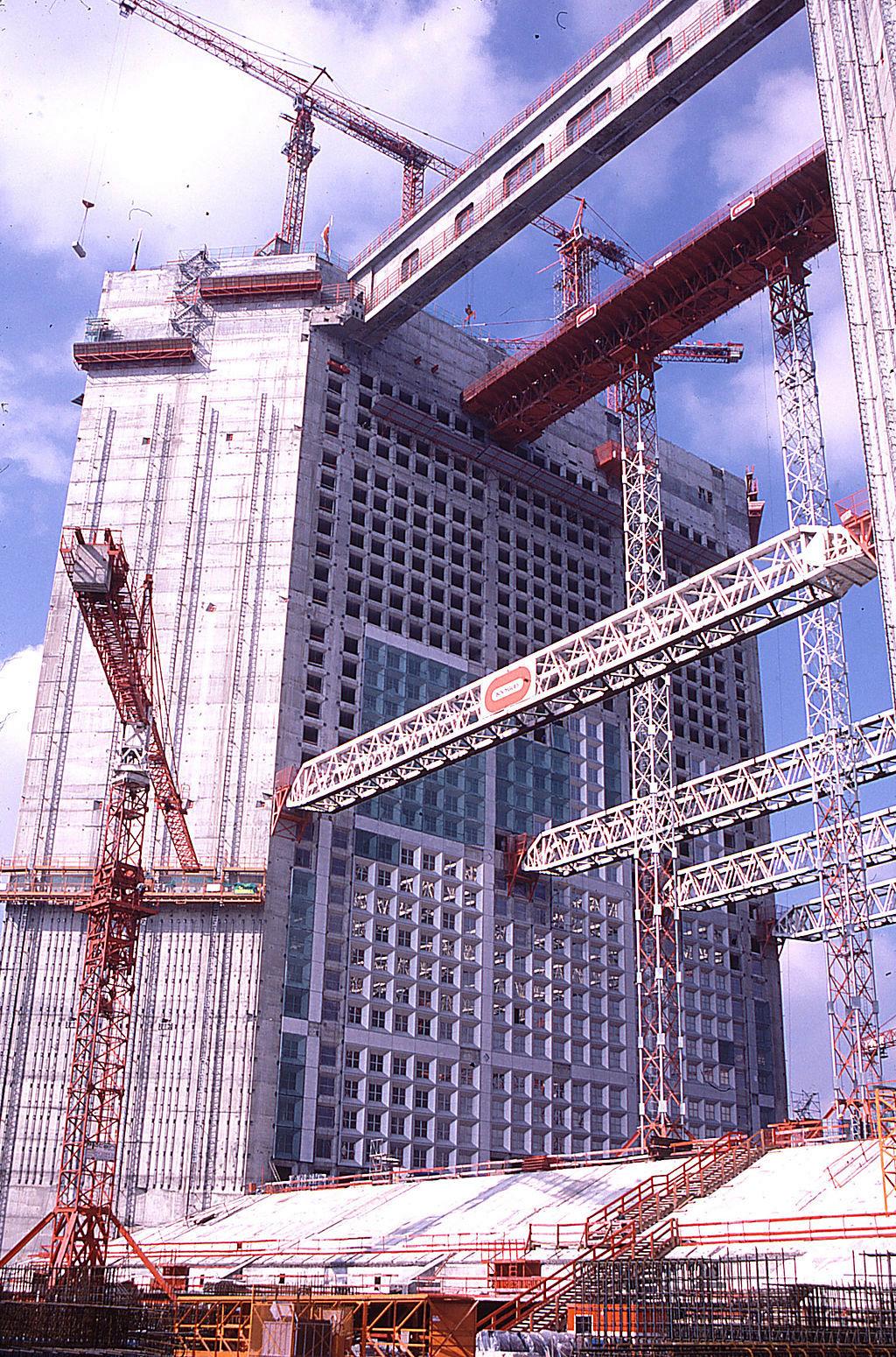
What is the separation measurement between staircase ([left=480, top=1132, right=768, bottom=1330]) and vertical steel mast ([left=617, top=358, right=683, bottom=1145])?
13.3m

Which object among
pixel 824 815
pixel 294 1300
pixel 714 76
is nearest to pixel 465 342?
pixel 714 76

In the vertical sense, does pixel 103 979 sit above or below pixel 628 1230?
above

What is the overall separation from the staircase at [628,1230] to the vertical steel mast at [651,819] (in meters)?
13.3

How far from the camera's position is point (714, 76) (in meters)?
62.7

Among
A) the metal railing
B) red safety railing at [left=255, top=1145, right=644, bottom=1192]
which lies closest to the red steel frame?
the metal railing

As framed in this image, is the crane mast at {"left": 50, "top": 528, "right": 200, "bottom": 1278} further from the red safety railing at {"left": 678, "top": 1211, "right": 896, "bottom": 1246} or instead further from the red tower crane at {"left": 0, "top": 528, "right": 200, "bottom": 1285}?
the red safety railing at {"left": 678, "top": 1211, "right": 896, "bottom": 1246}

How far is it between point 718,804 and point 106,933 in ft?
126

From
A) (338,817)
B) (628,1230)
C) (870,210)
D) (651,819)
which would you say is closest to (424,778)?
(338,817)

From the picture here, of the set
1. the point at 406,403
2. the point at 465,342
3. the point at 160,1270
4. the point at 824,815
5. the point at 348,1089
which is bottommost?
the point at 160,1270

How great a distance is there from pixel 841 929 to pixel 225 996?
96.7 feet

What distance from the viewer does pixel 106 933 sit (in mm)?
55094

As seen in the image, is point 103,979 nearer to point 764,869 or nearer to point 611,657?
point 611,657

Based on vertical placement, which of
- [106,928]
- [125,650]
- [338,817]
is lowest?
[106,928]

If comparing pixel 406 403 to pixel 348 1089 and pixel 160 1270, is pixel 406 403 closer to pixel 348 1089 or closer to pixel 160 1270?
pixel 348 1089
